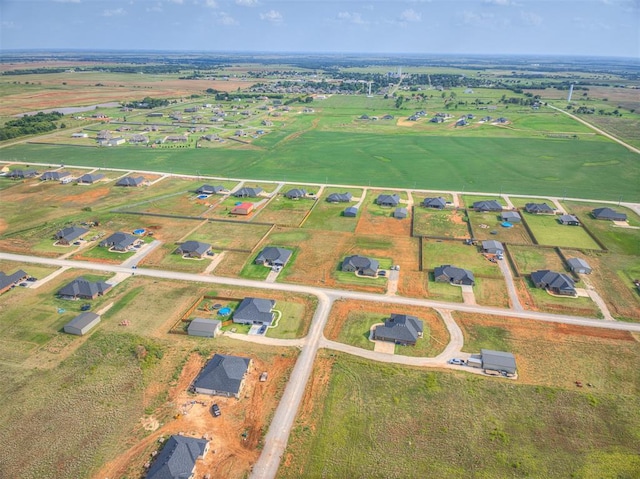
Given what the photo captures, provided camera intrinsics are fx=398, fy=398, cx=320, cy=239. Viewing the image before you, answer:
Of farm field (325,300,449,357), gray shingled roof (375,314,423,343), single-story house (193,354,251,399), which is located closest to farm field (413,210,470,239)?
farm field (325,300,449,357)

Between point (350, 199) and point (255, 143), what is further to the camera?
point (255, 143)

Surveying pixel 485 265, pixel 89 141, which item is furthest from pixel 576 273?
pixel 89 141

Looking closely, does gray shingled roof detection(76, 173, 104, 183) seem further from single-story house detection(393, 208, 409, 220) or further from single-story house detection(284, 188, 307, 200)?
single-story house detection(393, 208, 409, 220)

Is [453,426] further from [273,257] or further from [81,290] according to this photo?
[81,290]

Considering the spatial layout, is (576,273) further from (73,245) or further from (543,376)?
(73,245)

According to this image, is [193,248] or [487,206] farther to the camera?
[487,206]

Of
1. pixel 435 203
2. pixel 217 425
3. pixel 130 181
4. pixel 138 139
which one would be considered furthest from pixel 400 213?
pixel 138 139

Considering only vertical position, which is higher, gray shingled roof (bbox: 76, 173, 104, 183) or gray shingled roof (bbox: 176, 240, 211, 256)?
gray shingled roof (bbox: 76, 173, 104, 183)
